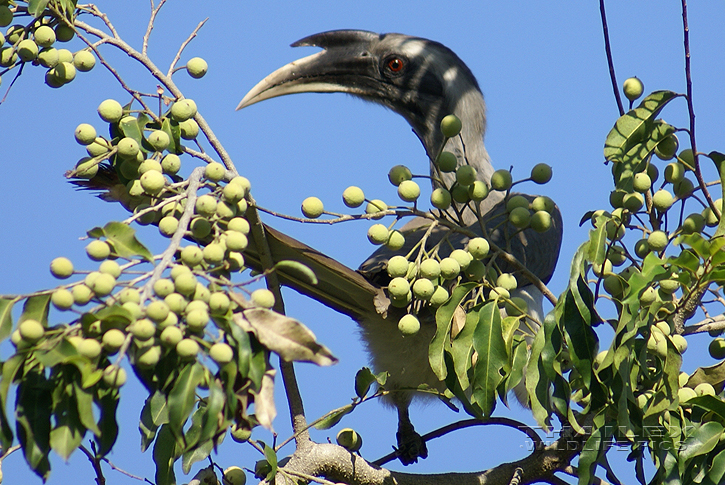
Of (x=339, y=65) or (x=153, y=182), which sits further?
(x=339, y=65)

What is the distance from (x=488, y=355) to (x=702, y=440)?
0.45 metres

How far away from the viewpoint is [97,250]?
128 centimetres

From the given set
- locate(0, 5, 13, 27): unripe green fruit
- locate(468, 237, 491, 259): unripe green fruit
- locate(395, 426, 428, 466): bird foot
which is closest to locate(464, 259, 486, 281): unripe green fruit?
locate(468, 237, 491, 259): unripe green fruit

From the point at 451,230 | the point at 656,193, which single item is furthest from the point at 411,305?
the point at 656,193

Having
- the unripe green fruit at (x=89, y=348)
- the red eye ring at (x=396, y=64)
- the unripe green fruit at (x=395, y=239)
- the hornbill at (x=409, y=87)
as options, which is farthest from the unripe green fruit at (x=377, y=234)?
the red eye ring at (x=396, y=64)

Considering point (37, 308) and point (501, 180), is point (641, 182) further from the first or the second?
point (37, 308)

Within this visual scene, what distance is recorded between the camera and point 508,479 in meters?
2.18

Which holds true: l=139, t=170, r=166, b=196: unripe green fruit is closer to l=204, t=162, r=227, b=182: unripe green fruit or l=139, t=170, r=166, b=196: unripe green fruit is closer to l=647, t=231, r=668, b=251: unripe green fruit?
l=204, t=162, r=227, b=182: unripe green fruit

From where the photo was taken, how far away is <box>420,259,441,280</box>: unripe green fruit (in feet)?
6.03

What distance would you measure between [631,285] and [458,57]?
7.69 feet

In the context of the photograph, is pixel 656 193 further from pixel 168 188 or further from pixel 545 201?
pixel 168 188

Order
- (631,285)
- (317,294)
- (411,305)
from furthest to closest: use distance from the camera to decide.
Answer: (317,294), (411,305), (631,285)

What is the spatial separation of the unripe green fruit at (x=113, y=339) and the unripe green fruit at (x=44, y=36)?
878mm

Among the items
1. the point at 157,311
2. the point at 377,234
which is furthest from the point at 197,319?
the point at 377,234
